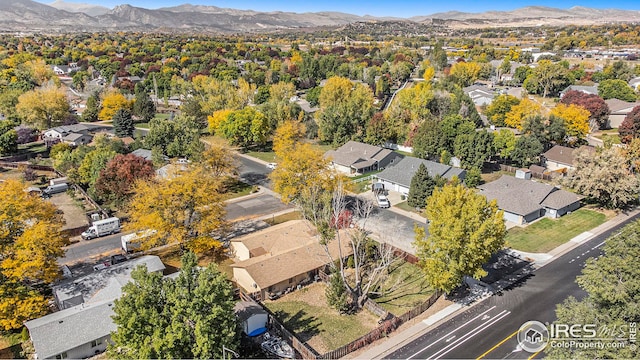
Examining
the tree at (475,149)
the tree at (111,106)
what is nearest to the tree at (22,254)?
the tree at (475,149)

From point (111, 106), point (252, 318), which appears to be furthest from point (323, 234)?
point (111, 106)

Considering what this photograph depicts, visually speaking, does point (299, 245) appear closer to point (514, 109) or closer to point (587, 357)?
point (587, 357)

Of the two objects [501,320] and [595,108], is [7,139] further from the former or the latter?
[595,108]

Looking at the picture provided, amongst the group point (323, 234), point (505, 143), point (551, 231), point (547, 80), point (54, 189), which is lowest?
point (54, 189)

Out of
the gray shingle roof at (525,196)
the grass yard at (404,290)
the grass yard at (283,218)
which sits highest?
the gray shingle roof at (525,196)

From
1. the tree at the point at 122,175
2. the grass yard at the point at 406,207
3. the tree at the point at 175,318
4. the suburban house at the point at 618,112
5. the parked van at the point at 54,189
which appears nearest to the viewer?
the tree at the point at 175,318

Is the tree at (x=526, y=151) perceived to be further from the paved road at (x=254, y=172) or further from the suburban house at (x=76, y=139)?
the suburban house at (x=76, y=139)

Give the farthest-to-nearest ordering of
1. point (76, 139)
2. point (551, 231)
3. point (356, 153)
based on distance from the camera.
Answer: point (76, 139) < point (356, 153) < point (551, 231)
